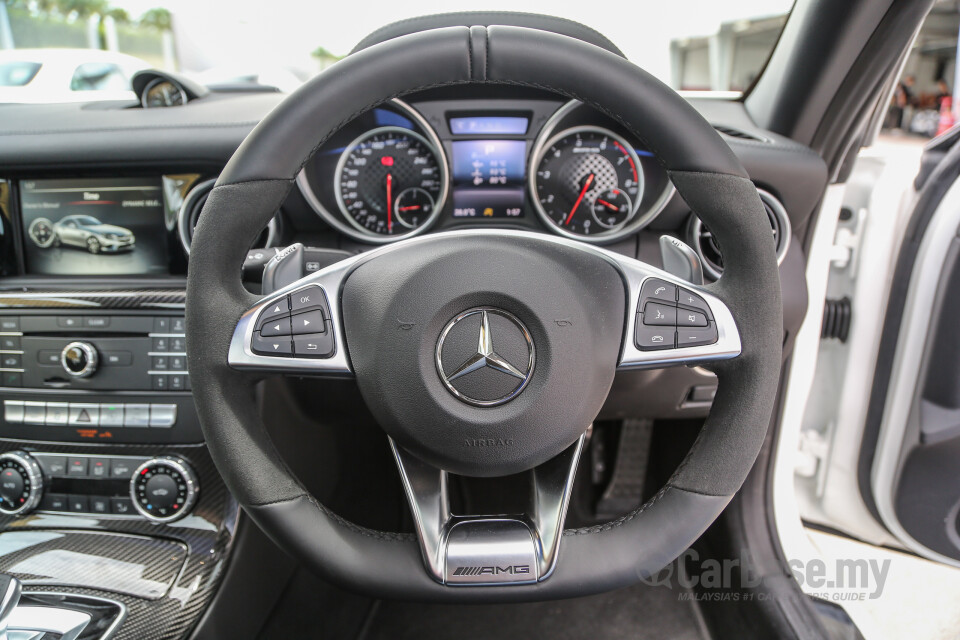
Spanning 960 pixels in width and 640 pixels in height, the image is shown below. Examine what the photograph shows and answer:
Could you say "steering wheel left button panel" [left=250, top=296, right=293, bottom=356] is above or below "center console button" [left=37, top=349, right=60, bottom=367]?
above

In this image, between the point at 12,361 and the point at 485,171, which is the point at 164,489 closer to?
the point at 12,361

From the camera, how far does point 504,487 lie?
76.4 inches

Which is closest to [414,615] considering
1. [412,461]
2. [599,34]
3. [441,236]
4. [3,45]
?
[412,461]

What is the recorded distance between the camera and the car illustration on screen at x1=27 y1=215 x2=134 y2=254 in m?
1.43

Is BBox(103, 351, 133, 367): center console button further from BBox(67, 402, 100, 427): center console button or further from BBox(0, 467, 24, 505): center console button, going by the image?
BBox(0, 467, 24, 505): center console button

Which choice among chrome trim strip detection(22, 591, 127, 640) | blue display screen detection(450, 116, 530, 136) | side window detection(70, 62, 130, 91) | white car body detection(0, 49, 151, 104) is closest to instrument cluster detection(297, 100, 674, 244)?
blue display screen detection(450, 116, 530, 136)

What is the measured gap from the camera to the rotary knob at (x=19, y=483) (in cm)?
123

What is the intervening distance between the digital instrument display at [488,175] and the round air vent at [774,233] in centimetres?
36

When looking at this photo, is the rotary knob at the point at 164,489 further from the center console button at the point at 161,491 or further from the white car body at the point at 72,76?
the white car body at the point at 72,76

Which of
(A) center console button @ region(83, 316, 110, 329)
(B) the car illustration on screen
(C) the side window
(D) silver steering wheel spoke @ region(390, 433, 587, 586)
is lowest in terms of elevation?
(D) silver steering wheel spoke @ region(390, 433, 587, 586)

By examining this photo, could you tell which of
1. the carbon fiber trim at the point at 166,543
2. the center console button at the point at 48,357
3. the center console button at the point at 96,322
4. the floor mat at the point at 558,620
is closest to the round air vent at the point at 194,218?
the center console button at the point at 96,322

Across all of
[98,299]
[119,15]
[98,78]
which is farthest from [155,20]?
[98,299]

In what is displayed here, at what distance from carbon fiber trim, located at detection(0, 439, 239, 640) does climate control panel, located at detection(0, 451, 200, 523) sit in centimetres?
2

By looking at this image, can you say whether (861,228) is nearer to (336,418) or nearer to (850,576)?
(850,576)
